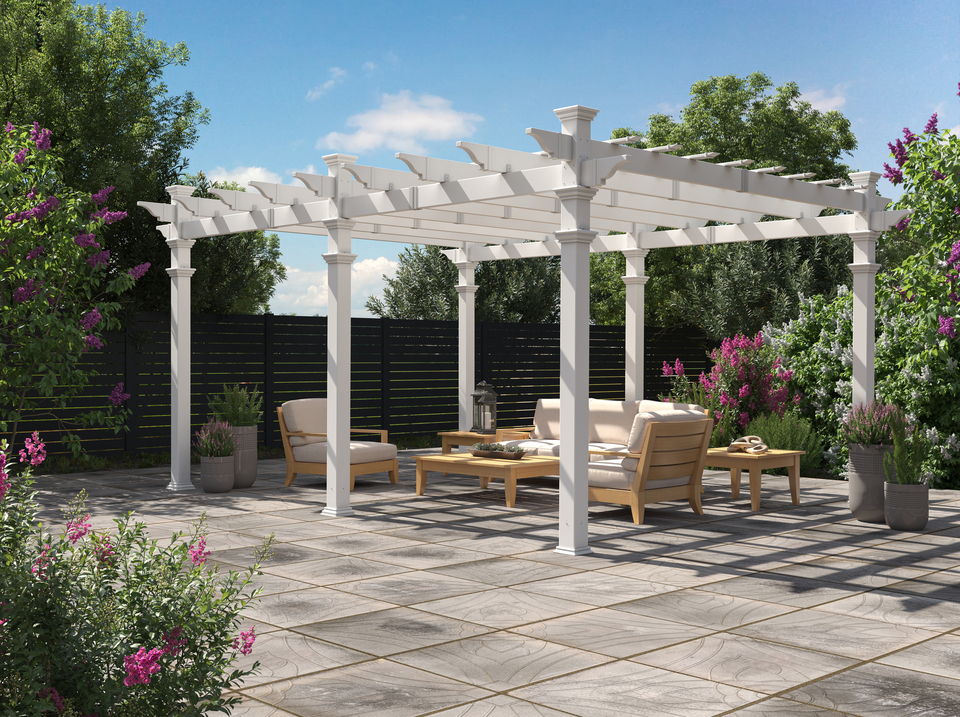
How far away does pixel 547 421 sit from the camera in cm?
1070

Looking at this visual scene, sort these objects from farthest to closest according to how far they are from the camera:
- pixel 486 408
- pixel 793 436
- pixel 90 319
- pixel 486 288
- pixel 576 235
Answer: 1. pixel 486 288
2. pixel 486 408
3. pixel 793 436
4. pixel 90 319
5. pixel 576 235

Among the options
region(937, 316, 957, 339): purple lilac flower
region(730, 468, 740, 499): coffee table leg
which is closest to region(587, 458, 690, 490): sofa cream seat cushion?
region(730, 468, 740, 499): coffee table leg

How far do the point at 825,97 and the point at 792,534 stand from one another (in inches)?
1669

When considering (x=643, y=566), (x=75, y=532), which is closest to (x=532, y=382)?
(x=643, y=566)

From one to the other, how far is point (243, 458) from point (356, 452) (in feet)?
4.24

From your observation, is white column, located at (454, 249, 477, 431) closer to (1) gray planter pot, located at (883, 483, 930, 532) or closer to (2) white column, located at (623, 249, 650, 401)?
(2) white column, located at (623, 249, 650, 401)

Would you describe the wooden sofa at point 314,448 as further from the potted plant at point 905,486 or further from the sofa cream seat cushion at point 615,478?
the potted plant at point 905,486

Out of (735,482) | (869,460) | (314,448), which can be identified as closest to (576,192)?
(869,460)

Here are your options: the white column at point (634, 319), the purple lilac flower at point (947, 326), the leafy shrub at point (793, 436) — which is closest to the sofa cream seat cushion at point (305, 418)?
the white column at point (634, 319)

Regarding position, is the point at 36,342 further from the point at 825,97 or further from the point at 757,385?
the point at 825,97

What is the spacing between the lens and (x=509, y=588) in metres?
5.45

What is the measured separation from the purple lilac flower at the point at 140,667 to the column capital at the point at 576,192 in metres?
4.66

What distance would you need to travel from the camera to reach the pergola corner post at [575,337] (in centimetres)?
646

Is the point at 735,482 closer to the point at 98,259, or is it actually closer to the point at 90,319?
the point at 90,319
